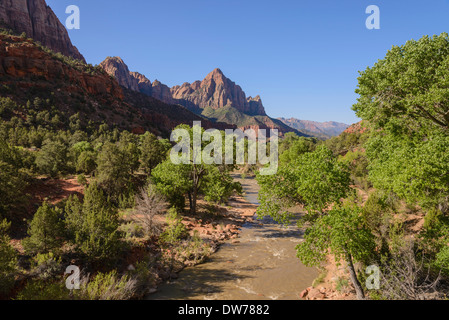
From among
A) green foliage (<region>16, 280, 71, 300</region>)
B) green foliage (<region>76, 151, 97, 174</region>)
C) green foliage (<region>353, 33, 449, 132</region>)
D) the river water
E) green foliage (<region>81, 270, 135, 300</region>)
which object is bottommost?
the river water

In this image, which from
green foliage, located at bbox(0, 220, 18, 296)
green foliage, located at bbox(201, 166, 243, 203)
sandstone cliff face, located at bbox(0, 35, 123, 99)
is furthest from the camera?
sandstone cliff face, located at bbox(0, 35, 123, 99)

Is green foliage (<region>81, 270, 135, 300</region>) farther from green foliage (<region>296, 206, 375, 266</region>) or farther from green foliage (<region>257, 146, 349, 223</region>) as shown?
green foliage (<region>296, 206, 375, 266</region>)

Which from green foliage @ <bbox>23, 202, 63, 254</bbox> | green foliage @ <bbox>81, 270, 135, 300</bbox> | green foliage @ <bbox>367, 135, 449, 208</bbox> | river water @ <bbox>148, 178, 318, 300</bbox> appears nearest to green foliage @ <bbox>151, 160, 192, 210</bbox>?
river water @ <bbox>148, 178, 318, 300</bbox>

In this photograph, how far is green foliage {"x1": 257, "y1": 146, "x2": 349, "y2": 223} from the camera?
964 centimetres

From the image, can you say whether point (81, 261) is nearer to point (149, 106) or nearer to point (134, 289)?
point (134, 289)

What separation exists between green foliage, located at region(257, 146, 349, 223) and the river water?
515 cm

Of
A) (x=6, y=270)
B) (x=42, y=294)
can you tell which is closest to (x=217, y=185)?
(x=42, y=294)

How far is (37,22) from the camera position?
145250 millimetres

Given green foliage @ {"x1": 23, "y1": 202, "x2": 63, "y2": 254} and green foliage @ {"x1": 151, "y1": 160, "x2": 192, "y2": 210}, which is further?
green foliage @ {"x1": 151, "y1": 160, "x2": 192, "y2": 210}

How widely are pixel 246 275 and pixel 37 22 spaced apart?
203868 mm
